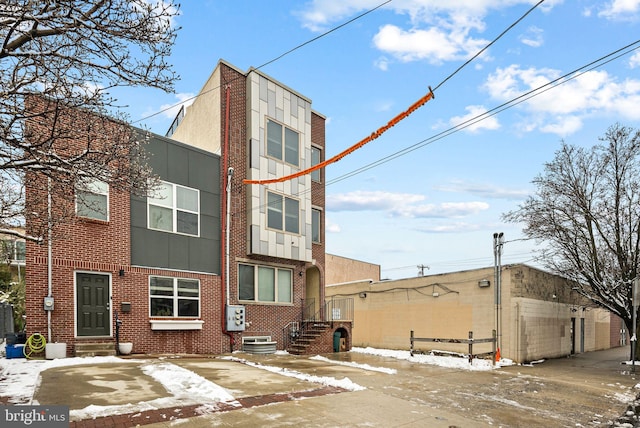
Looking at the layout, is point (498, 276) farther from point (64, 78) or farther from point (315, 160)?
point (64, 78)

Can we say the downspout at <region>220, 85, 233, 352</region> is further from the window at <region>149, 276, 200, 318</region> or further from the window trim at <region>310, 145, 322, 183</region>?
the window trim at <region>310, 145, 322, 183</region>

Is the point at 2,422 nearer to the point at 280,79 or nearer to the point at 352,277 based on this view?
the point at 280,79

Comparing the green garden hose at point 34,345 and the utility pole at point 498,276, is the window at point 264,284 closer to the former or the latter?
the green garden hose at point 34,345

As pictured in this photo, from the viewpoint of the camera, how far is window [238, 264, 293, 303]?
15977mm

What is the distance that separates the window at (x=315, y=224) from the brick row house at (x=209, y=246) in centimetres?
9

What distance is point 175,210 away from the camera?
14.1 m

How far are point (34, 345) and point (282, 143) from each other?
1073 cm

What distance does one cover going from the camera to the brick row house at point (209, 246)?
11688 millimetres

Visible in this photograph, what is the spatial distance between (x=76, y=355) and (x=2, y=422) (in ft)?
22.5

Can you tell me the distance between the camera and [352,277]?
33.9 meters

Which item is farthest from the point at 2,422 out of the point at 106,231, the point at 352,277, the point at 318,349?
the point at 352,277

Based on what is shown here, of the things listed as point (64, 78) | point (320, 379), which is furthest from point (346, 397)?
point (64, 78)

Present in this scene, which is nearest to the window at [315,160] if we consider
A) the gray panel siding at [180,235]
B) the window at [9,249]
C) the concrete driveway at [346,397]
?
the gray panel siding at [180,235]

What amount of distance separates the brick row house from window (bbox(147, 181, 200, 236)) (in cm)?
3
